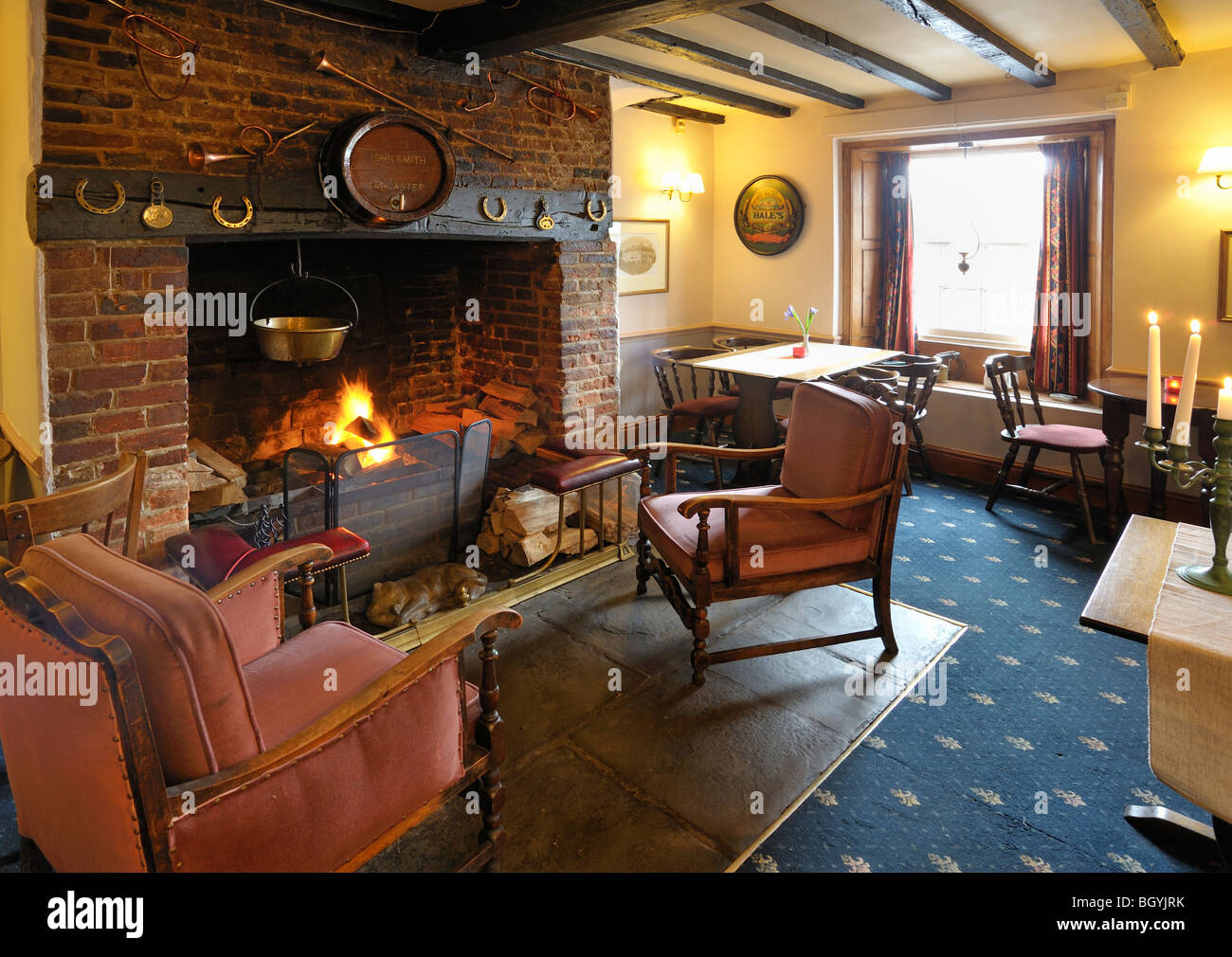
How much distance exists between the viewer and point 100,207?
2627mm

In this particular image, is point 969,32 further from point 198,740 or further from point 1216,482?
point 198,740

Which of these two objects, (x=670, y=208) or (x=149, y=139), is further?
(x=670, y=208)

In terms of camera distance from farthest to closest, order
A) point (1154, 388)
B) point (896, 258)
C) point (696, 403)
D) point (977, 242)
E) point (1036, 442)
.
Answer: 1. point (896, 258)
2. point (977, 242)
3. point (696, 403)
4. point (1036, 442)
5. point (1154, 388)

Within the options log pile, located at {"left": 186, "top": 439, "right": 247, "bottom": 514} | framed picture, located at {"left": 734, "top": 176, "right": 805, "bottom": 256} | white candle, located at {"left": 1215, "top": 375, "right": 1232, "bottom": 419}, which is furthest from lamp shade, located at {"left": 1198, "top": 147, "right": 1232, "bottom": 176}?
log pile, located at {"left": 186, "top": 439, "right": 247, "bottom": 514}

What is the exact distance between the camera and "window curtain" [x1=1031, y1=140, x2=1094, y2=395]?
5488 mm

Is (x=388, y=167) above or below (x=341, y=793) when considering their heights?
above

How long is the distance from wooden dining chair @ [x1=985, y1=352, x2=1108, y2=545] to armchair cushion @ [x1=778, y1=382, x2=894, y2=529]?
6.71 feet

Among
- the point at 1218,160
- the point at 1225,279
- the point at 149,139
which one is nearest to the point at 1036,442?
the point at 1225,279

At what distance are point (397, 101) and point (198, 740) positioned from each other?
9.20 ft

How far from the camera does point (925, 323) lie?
6.54m

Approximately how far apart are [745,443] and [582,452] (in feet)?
5.85

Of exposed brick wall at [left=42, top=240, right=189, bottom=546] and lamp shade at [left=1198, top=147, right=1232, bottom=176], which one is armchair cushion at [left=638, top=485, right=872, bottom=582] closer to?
exposed brick wall at [left=42, top=240, right=189, bottom=546]

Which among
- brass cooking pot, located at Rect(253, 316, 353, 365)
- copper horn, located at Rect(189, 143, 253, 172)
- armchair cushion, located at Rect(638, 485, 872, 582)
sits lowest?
armchair cushion, located at Rect(638, 485, 872, 582)

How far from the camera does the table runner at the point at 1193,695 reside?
5.56 ft
